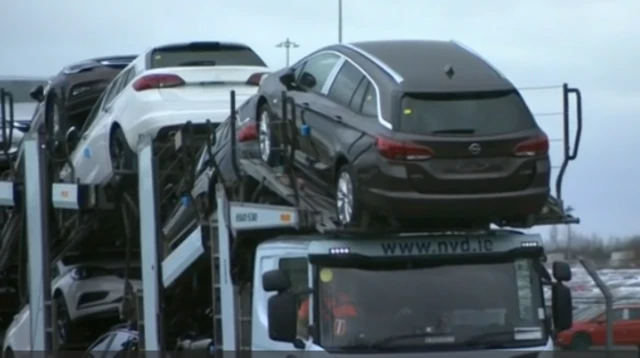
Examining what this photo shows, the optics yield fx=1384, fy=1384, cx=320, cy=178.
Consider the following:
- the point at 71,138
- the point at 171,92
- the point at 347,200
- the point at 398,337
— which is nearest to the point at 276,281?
the point at 347,200

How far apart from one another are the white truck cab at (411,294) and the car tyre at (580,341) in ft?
7.39

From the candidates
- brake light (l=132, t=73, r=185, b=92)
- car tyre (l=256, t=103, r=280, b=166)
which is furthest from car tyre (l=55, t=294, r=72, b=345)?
car tyre (l=256, t=103, r=280, b=166)

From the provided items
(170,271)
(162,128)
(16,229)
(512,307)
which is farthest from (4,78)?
(512,307)

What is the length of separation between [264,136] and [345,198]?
65.4 inches

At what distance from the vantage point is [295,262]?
9.19 meters

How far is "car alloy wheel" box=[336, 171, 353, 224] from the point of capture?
29.7 feet

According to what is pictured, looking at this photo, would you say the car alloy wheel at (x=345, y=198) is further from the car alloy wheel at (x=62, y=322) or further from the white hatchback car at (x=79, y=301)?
the car alloy wheel at (x=62, y=322)

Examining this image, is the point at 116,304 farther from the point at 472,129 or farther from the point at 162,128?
the point at 472,129

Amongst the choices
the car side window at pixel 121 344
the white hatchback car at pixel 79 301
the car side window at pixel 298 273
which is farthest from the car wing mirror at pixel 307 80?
the white hatchback car at pixel 79 301

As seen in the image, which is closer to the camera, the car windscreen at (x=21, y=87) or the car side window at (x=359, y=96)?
the car side window at (x=359, y=96)

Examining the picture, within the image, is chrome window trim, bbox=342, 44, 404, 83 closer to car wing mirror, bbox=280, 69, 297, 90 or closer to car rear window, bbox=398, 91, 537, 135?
car rear window, bbox=398, 91, 537, 135

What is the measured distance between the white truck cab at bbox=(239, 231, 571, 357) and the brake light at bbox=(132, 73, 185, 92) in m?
4.18

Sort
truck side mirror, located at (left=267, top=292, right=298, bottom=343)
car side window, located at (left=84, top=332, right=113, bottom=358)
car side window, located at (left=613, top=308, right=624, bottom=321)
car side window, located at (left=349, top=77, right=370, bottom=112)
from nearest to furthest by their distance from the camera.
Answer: truck side mirror, located at (left=267, top=292, right=298, bottom=343), car side window, located at (left=349, top=77, right=370, bottom=112), car side window, located at (left=613, top=308, right=624, bottom=321), car side window, located at (left=84, top=332, right=113, bottom=358)

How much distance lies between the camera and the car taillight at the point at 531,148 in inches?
359
